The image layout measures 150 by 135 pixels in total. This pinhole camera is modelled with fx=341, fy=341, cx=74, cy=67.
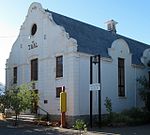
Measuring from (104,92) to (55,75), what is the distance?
393cm

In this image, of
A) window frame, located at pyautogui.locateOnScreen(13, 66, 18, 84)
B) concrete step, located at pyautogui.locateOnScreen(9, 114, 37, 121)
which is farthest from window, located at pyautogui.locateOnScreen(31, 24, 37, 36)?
concrete step, located at pyautogui.locateOnScreen(9, 114, 37, 121)

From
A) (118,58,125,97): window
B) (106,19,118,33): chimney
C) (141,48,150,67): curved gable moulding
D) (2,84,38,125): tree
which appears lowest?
(2,84,38,125): tree

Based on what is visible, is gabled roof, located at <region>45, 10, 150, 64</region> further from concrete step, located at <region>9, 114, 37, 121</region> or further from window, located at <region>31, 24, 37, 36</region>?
concrete step, located at <region>9, 114, 37, 121</region>

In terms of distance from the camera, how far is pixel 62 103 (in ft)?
72.4

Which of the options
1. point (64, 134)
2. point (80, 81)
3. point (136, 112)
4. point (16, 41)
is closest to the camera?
point (64, 134)

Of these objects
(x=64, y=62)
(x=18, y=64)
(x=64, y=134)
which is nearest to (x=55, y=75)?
(x=64, y=62)

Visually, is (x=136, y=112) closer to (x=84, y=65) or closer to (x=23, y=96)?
(x=84, y=65)

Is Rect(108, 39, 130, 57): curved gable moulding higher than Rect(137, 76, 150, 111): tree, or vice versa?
Rect(108, 39, 130, 57): curved gable moulding

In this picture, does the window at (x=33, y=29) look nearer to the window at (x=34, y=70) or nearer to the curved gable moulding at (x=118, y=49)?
the window at (x=34, y=70)

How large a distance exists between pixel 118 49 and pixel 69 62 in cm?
546

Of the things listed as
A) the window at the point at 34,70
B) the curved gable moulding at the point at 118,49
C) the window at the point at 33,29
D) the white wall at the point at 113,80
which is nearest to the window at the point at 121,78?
the white wall at the point at 113,80

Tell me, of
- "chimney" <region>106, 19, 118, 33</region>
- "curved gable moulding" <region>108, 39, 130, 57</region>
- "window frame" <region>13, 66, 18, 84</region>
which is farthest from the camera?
"chimney" <region>106, 19, 118, 33</region>

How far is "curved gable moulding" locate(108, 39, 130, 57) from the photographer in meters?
27.1

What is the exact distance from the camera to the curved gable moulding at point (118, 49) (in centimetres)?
2708
